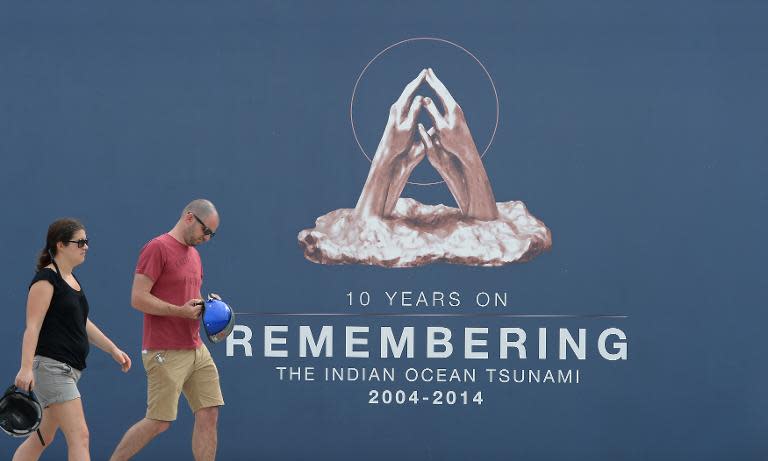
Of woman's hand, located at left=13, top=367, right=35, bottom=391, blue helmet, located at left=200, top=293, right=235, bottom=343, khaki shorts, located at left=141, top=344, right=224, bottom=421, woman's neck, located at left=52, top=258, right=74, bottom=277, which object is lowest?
woman's hand, located at left=13, top=367, right=35, bottom=391

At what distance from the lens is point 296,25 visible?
639 centimetres

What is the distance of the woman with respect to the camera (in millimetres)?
4992

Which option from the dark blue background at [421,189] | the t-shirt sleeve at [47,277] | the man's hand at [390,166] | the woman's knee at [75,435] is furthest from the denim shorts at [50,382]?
the man's hand at [390,166]

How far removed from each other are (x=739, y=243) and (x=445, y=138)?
1.73 m

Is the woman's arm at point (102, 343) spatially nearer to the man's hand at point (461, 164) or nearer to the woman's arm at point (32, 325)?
the woman's arm at point (32, 325)

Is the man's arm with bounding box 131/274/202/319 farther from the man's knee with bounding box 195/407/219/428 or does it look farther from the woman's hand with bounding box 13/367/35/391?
the woman's hand with bounding box 13/367/35/391

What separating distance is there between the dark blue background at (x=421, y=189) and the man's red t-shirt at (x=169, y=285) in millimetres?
795

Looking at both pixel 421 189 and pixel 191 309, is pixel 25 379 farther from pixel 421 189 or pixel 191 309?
pixel 421 189

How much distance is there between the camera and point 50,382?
16.5 ft

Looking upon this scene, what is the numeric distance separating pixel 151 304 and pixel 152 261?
214mm

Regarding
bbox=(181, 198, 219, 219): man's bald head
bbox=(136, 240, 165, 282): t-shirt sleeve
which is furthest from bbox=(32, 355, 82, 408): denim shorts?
bbox=(181, 198, 219, 219): man's bald head

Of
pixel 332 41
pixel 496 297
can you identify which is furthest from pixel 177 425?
pixel 332 41

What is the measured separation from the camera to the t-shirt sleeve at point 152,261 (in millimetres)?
5516

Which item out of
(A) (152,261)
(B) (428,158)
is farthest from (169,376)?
(B) (428,158)
